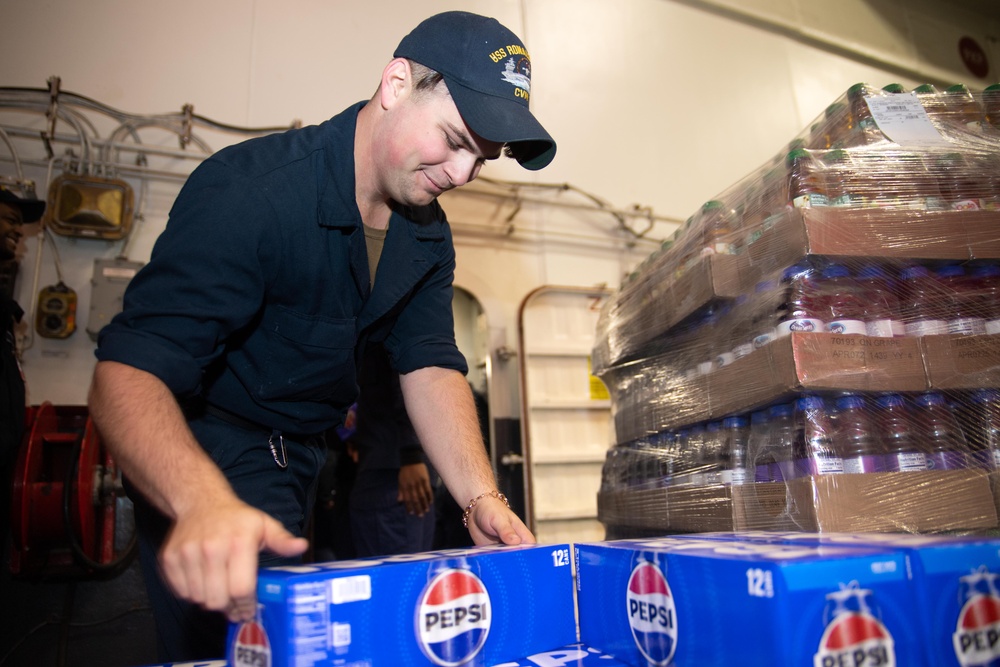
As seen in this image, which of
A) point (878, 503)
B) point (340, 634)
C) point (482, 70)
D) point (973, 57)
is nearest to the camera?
point (340, 634)

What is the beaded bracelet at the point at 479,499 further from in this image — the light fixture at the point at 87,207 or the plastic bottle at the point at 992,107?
the light fixture at the point at 87,207

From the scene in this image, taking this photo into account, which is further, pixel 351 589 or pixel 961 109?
pixel 961 109

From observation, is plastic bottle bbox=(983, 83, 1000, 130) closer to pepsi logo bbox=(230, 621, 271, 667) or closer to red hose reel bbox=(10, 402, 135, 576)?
pepsi logo bbox=(230, 621, 271, 667)

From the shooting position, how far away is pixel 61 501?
2.66 metres

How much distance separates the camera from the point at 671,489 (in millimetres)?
2072

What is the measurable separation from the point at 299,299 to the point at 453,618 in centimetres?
72

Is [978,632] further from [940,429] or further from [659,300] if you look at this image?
[659,300]

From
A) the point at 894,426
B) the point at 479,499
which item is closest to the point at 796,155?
the point at 894,426

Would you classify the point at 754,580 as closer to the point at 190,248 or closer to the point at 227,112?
the point at 190,248

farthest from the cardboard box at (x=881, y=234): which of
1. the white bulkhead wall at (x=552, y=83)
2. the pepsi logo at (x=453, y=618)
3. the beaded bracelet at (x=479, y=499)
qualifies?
the white bulkhead wall at (x=552, y=83)

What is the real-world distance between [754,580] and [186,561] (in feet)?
2.07

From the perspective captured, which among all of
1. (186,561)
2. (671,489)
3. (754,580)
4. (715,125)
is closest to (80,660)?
(671,489)

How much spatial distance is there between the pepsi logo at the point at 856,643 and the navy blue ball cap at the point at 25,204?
3481mm

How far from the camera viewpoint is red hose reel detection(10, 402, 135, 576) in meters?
2.61
